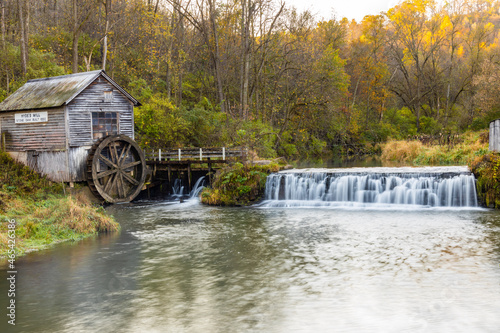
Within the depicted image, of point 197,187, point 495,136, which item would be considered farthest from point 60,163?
point 495,136

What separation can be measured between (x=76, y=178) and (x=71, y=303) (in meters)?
14.4

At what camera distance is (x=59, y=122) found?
75.8ft

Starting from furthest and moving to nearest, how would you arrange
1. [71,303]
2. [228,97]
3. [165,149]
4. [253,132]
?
[228,97] → [253,132] → [165,149] → [71,303]

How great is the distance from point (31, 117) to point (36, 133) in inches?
31.7

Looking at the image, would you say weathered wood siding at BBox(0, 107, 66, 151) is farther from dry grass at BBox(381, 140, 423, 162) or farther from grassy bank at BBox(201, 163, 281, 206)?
dry grass at BBox(381, 140, 423, 162)

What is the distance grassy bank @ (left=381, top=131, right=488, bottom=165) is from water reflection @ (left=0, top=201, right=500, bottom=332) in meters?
12.8

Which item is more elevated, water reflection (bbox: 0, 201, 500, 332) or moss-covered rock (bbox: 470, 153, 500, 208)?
moss-covered rock (bbox: 470, 153, 500, 208)

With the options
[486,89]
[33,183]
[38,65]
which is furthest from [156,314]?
[486,89]

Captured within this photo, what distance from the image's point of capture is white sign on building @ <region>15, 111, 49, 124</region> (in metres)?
23.3

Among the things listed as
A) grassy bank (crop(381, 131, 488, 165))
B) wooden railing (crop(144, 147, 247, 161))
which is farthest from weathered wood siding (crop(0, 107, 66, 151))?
grassy bank (crop(381, 131, 488, 165))

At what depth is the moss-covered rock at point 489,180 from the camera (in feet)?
65.1

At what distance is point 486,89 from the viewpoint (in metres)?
39.6

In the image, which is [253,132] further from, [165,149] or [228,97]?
[228,97]

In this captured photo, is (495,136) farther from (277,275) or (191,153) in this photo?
(191,153)
